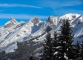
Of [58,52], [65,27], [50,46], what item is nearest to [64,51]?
[58,52]

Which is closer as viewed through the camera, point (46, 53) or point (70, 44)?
point (70, 44)

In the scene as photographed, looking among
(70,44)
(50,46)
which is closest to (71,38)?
(70,44)

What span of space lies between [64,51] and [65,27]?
3467mm

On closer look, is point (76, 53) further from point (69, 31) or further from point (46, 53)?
point (46, 53)

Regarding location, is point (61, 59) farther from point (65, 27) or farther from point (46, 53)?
point (46, 53)

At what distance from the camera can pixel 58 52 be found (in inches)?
1439

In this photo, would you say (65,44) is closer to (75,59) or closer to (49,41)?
(75,59)

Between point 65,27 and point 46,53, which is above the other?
point 65,27

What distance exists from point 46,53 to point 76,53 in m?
6.57

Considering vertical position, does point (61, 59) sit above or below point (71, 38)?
below

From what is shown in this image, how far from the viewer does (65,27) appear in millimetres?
38719

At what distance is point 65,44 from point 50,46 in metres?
7.22

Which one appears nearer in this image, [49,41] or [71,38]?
[71,38]

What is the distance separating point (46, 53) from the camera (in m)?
43.8
